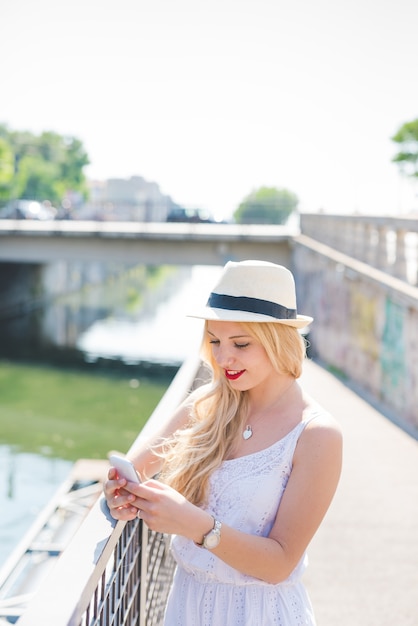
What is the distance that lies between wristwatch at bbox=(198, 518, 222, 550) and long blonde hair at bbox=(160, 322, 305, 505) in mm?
263

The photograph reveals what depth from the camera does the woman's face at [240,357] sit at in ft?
7.45

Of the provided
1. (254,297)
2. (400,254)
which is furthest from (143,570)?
(400,254)

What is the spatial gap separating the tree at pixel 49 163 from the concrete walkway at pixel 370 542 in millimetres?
78967

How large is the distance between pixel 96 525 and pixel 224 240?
22.8m

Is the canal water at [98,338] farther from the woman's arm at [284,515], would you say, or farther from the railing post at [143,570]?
the railing post at [143,570]

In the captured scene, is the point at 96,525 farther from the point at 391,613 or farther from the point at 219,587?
the point at 391,613

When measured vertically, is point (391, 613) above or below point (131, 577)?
below

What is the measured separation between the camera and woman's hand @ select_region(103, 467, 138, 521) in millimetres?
2144

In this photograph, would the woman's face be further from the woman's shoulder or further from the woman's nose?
the woman's shoulder

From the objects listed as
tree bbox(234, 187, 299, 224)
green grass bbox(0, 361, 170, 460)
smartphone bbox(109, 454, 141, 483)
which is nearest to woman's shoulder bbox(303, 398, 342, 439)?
smartphone bbox(109, 454, 141, 483)

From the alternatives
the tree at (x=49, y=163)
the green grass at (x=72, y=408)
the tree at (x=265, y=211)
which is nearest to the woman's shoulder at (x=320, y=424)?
the green grass at (x=72, y=408)

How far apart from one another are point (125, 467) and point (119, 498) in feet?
0.35

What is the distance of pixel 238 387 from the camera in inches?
90.7

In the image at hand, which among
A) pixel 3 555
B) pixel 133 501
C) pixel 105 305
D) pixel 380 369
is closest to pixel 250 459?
pixel 133 501
